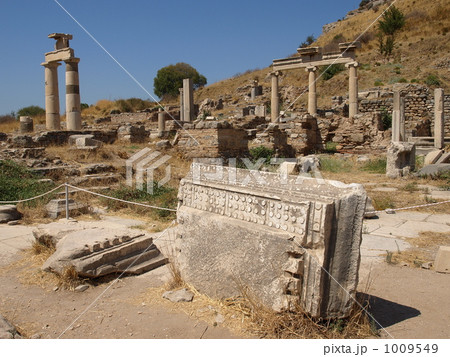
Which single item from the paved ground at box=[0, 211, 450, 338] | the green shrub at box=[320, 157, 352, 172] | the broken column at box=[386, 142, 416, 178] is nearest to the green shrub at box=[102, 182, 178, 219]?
the paved ground at box=[0, 211, 450, 338]

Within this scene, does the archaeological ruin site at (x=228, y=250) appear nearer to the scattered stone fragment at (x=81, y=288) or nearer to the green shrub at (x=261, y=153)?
the scattered stone fragment at (x=81, y=288)

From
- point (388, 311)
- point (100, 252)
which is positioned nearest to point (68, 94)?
point (100, 252)

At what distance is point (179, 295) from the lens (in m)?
3.47

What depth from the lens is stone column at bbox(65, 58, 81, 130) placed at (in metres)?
16.7

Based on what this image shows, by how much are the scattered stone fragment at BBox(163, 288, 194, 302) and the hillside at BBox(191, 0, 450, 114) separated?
28685mm

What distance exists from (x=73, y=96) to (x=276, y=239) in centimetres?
1629

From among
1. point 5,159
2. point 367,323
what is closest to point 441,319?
point 367,323

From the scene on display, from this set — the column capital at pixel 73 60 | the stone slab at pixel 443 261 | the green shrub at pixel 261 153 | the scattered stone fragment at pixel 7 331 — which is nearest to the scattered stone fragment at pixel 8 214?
the scattered stone fragment at pixel 7 331

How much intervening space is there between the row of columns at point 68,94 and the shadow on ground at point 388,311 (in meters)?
16.2

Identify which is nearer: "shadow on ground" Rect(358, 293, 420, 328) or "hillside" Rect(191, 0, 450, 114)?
"shadow on ground" Rect(358, 293, 420, 328)

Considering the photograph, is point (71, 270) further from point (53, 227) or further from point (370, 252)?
point (370, 252)

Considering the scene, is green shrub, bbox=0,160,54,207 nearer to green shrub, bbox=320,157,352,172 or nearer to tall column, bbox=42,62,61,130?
tall column, bbox=42,62,61,130

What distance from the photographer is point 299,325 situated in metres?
2.73

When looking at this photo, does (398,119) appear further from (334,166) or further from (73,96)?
(73,96)
